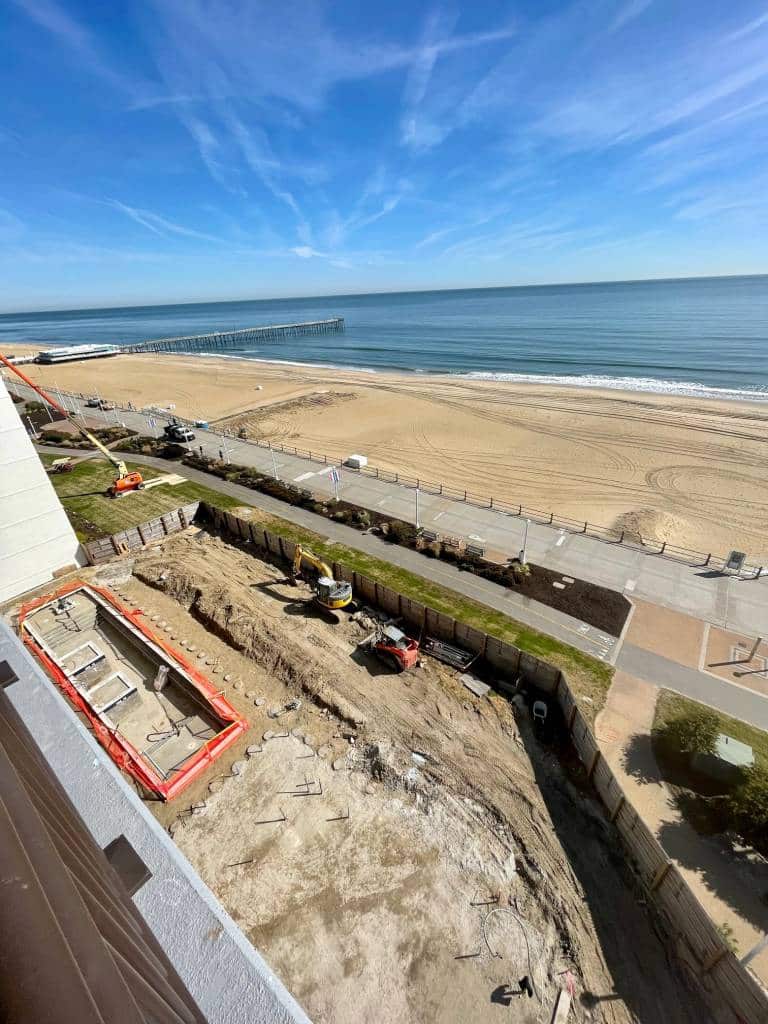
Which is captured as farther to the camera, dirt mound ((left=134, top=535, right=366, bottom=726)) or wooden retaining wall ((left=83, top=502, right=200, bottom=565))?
wooden retaining wall ((left=83, top=502, right=200, bottom=565))

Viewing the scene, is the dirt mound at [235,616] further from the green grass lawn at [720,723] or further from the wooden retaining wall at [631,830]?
the green grass lawn at [720,723]

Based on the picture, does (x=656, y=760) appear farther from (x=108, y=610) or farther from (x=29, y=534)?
(x=29, y=534)

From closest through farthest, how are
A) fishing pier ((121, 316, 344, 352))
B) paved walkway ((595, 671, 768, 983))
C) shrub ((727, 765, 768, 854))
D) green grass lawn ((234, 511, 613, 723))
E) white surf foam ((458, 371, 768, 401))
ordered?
paved walkway ((595, 671, 768, 983)) < shrub ((727, 765, 768, 854)) < green grass lawn ((234, 511, 613, 723)) < white surf foam ((458, 371, 768, 401)) < fishing pier ((121, 316, 344, 352))

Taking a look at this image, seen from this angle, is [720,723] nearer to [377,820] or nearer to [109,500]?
[377,820]

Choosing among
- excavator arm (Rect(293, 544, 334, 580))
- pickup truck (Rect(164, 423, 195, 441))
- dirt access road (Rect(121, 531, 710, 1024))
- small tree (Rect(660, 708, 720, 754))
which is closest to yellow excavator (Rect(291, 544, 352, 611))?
excavator arm (Rect(293, 544, 334, 580))

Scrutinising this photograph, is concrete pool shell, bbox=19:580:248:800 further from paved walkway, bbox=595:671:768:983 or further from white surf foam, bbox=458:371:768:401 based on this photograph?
white surf foam, bbox=458:371:768:401

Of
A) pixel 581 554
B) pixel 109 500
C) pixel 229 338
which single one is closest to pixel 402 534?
pixel 581 554

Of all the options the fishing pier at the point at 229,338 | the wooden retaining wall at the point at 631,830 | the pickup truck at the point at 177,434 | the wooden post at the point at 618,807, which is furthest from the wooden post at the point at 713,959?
the fishing pier at the point at 229,338
